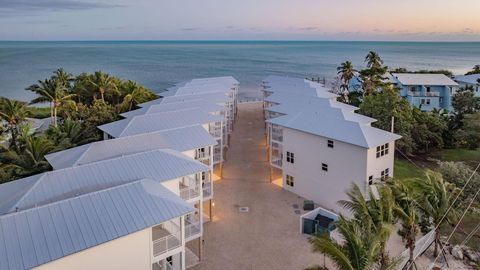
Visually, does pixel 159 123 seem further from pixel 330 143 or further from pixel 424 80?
pixel 424 80

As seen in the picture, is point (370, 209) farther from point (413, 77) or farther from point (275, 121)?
point (413, 77)

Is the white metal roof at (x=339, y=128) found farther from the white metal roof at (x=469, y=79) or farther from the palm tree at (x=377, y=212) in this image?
the white metal roof at (x=469, y=79)

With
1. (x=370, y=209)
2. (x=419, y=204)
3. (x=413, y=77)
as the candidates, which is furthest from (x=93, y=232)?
(x=413, y=77)

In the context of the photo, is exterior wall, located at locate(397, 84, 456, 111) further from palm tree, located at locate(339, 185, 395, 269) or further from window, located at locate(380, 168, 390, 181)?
palm tree, located at locate(339, 185, 395, 269)

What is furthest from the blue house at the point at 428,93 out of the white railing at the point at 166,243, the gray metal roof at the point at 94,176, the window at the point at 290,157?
the white railing at the point at 166,243

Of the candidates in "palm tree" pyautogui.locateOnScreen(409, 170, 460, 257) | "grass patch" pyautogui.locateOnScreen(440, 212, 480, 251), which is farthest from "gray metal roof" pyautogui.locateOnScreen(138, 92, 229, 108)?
"palm tree" pyautogui.locateOnScreen(409, 170, 460, 257)

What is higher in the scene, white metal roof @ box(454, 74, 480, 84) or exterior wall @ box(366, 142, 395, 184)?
white metal roof @ box(454, 74, 480, 84)
